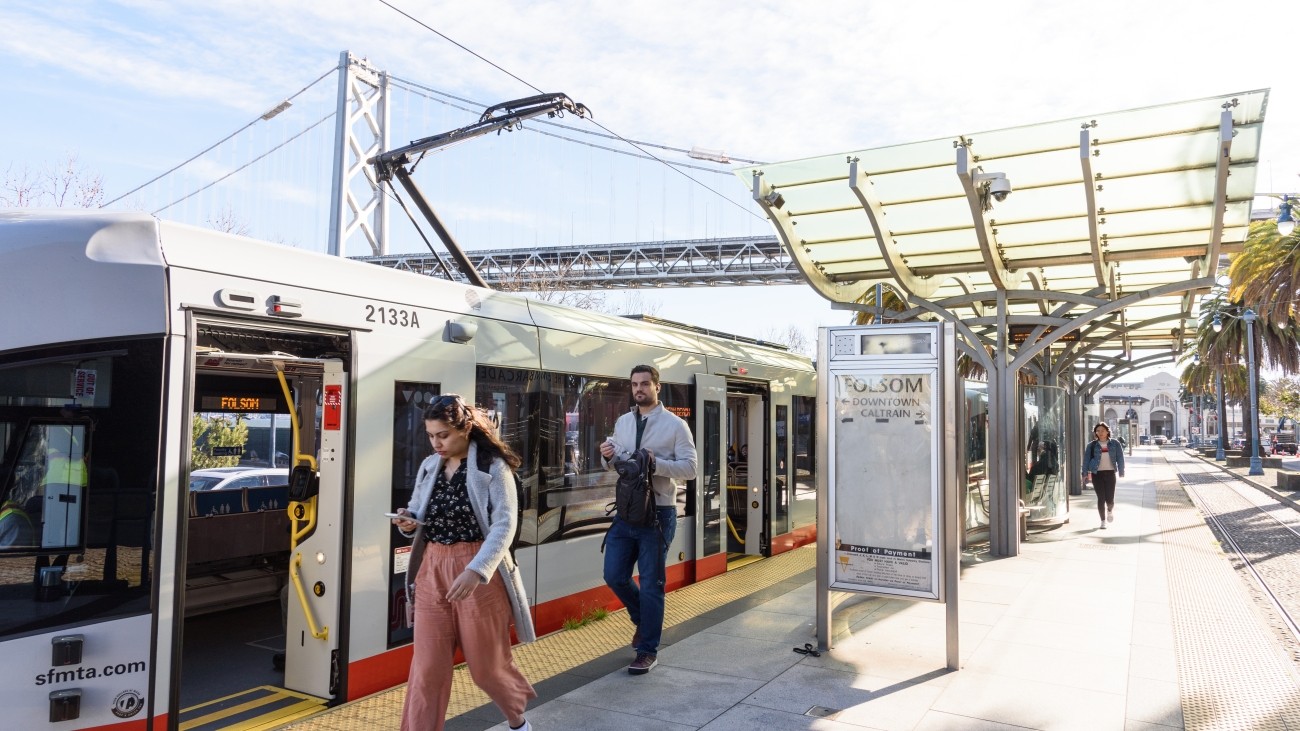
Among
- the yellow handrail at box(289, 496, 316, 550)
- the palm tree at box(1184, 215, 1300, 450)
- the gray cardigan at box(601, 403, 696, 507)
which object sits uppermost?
the palm tree at box(1184, 215, 1300, 450)

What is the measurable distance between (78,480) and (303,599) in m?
1.42

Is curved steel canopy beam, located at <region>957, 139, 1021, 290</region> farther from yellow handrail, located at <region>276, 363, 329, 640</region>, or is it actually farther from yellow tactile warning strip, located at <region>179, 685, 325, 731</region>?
yellow tactile warning strip, located at <region>179, 685, 325, 731</region>

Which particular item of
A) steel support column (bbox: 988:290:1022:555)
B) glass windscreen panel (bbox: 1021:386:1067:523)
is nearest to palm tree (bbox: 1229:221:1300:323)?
glass windscreen panel (bbox: 1021:386:1067:523)

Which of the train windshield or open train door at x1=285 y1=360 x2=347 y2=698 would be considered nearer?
the train windshield

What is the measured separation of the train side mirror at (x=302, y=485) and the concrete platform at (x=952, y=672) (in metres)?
1.15

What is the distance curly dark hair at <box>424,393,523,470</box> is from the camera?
387cm

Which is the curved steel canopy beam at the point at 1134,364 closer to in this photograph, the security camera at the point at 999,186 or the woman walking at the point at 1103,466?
the woman walking at the point at 1103,466

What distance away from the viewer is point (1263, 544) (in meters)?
12.7

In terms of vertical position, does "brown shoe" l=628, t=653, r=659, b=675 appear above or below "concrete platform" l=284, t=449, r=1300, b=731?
above

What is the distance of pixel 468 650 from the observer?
3.89 m

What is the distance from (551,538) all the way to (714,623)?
151cm

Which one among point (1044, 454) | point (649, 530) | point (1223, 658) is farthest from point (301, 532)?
point (1044, 454)

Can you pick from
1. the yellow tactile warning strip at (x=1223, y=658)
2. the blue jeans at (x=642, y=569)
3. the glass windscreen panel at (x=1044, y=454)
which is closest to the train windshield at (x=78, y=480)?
the blue jeans at (x=642, y=569)

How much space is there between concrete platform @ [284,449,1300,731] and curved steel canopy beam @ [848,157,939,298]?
347cm
